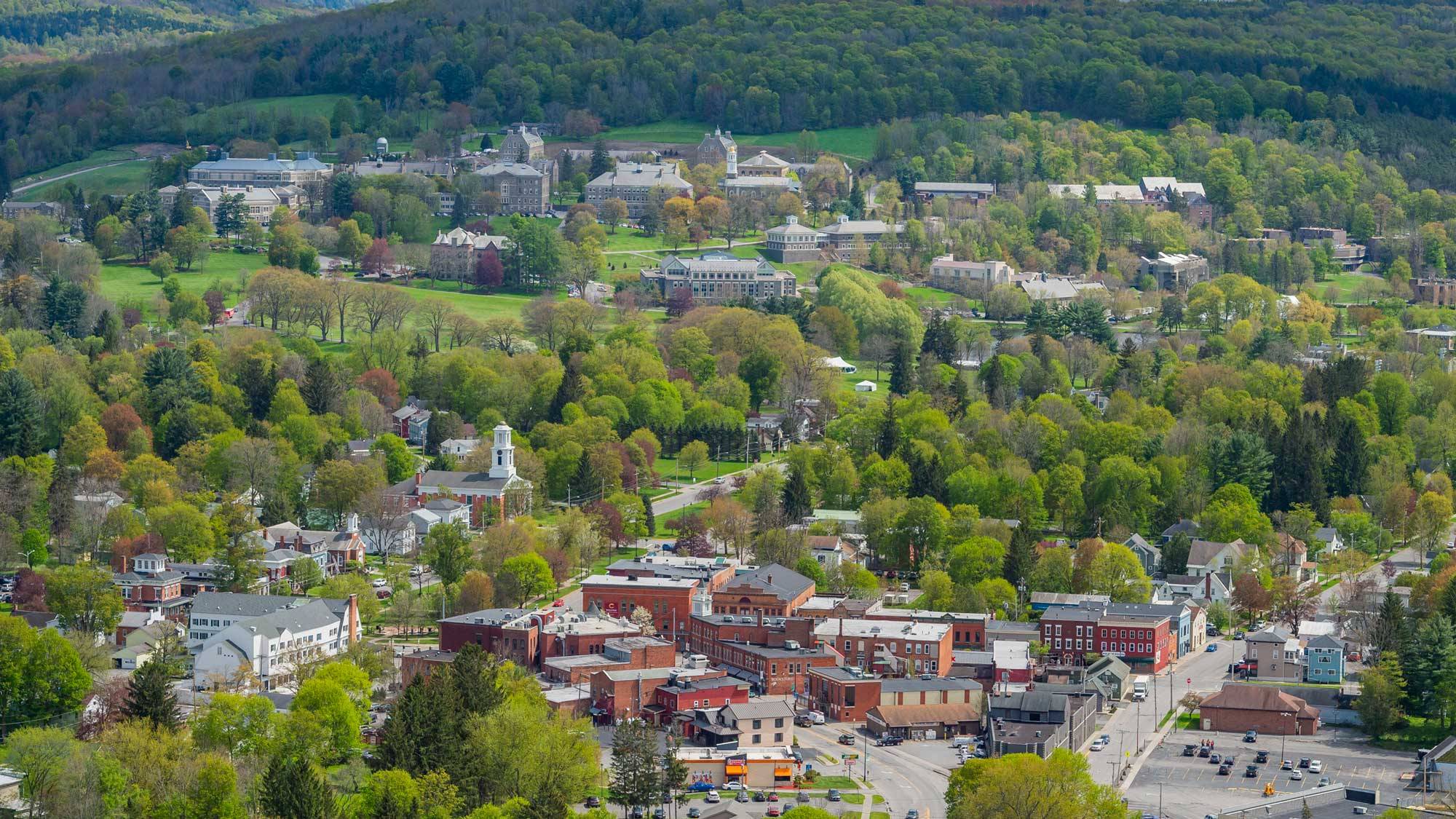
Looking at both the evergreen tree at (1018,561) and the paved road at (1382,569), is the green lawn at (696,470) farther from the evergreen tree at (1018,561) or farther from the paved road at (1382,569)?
the paved road at (1382,569)

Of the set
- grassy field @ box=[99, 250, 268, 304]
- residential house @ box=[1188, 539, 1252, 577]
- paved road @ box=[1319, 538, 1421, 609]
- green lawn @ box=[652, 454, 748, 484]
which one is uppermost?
residential house @ box=[1188, 539, 1252, 577]

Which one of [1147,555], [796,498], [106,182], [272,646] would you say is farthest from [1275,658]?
[106,182]

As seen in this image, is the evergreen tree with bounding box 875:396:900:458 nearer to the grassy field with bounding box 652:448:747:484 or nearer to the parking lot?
the grassy field with bounding box 652:448:747:484

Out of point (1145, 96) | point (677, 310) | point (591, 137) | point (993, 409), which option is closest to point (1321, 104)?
point (1145, 96)

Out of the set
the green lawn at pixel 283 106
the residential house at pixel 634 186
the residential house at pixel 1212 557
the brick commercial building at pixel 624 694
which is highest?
the green lawn at pixel 283 106

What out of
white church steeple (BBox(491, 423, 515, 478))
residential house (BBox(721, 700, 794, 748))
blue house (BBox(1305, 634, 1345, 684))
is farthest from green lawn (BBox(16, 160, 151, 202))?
blue house (BBox(1305, 634, 1345, 684))

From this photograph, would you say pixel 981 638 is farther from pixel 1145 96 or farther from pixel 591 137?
pixel 1145 96

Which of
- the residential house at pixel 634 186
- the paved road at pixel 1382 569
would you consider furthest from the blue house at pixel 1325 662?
the residential house at pixel 634 186
